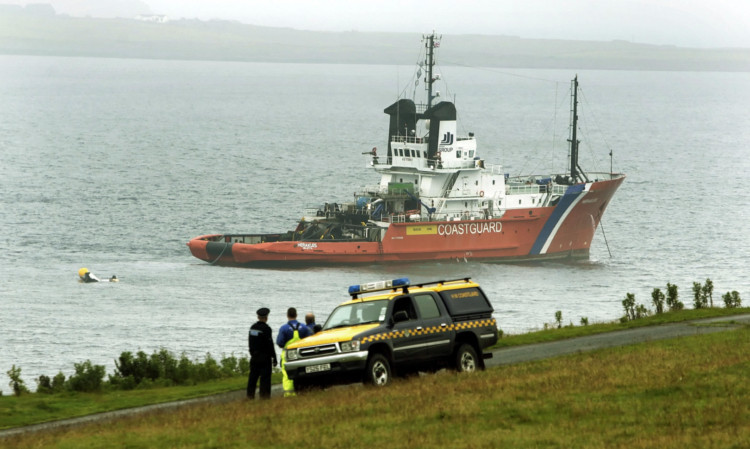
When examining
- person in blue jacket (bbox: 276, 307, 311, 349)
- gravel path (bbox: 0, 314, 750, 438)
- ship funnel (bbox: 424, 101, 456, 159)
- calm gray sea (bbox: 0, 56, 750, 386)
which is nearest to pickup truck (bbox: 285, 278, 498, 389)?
person in blue jacket (bbox: 276, 307, 311, 349)

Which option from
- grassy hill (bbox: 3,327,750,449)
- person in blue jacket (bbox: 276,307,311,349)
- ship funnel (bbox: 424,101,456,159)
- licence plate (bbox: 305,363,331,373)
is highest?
ship funnel (bbox: 424,101,456,159)

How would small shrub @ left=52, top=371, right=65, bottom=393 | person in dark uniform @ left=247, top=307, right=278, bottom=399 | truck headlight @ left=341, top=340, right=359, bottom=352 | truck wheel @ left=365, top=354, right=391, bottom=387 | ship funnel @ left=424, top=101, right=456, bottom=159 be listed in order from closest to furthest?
truck headlight @ left=341, top=340, right=359, bottom=352, truck wheel @ left=365, top=354, right=391, bottom=387, person in dark uniform @ left=247, top=307, right=278, bottom=399, small shrub @ left=52, top=371, right=65, bottom=393, ship funnel @ left=424, top=101, right=456, bottom=159

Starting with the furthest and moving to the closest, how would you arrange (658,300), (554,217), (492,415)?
(554,217)
(658,300)
(492,415)

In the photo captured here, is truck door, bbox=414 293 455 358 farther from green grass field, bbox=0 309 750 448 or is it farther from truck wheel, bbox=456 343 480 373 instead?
green grass field, bbox=0 309 750 448

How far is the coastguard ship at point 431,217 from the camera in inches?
2335

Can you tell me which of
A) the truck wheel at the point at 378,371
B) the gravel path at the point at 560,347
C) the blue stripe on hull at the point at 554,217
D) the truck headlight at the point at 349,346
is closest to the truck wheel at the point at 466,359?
the truck wheel at the point at 378,371

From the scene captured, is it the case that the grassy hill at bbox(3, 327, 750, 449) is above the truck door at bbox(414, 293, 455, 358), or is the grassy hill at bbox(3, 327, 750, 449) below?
below

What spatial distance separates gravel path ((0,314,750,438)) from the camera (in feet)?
63.2

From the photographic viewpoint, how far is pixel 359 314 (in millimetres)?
19984

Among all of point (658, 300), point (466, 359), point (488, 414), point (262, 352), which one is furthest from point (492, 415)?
point (658, 300)

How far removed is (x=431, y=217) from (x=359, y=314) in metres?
41.2

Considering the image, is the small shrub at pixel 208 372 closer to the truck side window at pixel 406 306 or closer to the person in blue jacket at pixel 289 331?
the person in blue jacket at pixel 289 331

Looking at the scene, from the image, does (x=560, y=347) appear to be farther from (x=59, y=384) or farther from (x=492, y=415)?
(x=59, y=384)

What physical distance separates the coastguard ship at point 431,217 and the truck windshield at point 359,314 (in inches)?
1526
